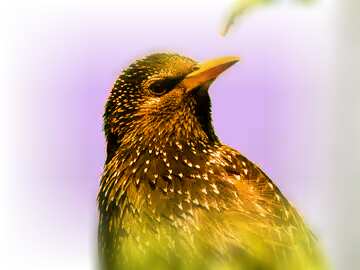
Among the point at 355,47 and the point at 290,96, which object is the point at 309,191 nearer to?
the point at 290,96

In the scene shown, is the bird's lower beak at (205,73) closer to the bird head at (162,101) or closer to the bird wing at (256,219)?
the bird head at (162,101)

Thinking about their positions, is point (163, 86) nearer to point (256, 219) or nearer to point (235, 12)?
point (235, 12)

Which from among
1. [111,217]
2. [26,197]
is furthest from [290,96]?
[26,197]

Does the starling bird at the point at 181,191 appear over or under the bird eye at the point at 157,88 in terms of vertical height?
under

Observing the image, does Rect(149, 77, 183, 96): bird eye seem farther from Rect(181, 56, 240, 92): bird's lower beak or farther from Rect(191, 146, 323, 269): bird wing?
Rect(191, 146, 323, 269): bird wing

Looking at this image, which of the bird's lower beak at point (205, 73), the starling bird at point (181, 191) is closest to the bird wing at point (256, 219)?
the starling bird at point (181, 191)

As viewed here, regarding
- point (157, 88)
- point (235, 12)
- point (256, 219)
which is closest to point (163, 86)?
point (157, 88)

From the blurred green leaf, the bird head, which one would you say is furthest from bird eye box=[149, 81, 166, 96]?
the blurred green leaf
